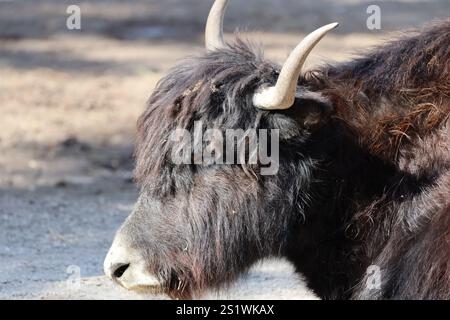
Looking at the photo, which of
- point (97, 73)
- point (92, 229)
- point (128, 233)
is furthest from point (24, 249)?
point (97, 73)

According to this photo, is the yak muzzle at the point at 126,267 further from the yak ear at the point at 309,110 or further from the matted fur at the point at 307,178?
the yak ear at the point at 309,110

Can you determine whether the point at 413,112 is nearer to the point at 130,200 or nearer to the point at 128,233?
the point at 128,233

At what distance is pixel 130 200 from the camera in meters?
10.9

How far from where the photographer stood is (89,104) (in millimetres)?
13422

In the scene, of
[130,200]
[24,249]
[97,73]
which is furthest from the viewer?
[97,73]

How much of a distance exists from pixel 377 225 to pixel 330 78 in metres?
0.92

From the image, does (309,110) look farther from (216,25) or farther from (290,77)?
(216,25)

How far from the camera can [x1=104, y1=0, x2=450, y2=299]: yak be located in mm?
6051

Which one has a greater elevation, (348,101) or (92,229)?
(348,101)

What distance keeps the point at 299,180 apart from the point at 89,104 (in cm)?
768

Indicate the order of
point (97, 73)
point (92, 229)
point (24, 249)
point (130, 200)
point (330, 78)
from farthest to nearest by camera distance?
1. point (97, 73)
2. point (130, 200)
3. point (92, 229)
4. point (24, 249)
5. point (330, 78)

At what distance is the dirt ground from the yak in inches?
26.1

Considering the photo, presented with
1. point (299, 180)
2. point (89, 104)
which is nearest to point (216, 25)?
point (299, 180)

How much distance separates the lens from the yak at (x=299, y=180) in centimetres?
605
